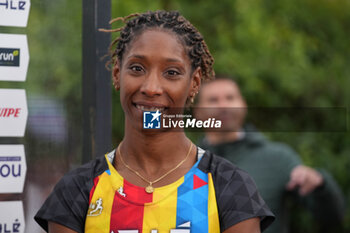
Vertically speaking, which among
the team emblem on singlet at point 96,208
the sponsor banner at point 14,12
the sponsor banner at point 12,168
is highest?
the sponsor banner at point 14,12

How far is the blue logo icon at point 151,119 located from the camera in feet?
Answer: 5.59

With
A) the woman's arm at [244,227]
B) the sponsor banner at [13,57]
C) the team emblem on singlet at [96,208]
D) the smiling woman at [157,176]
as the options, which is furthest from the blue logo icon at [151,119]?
the sponsor banner at [13,57]

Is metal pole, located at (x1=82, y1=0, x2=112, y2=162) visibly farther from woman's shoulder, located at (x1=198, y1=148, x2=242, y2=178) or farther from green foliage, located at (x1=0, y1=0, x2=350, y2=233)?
green foliage, located at (x1=0, y1=0, x2=350, y2=233)

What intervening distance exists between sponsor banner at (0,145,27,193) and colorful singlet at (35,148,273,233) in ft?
1.69

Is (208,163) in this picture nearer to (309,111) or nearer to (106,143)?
(106,143)

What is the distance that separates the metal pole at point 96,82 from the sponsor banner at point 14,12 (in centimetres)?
24

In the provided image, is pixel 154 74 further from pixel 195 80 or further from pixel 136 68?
pixel 195 80

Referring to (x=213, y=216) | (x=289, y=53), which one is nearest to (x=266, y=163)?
(x=213, y=216)

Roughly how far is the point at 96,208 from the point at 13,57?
83 centimetres

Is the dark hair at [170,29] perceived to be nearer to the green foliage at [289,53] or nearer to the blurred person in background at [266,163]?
the blurred person in background at [266,163]

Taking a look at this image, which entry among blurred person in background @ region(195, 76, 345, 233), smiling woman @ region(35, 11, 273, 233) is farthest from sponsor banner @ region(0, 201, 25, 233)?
blurred person in background @ region(195, 76, 345, 233)

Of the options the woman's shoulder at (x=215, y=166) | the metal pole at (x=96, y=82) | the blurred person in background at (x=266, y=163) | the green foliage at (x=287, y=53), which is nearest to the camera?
the woman's shoulder at (x=215, y=166)

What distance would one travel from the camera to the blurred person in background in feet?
10.6

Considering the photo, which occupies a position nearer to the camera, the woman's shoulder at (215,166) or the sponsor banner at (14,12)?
the woman's shoulder at (215,166)
